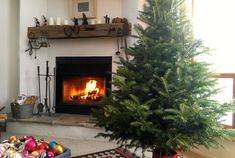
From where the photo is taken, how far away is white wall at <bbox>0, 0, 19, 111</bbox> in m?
3.85

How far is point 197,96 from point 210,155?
1.39 metres

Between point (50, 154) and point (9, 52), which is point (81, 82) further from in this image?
point (50, 154)

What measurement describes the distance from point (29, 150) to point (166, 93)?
1.08 metres

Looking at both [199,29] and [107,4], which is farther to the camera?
[107,4]

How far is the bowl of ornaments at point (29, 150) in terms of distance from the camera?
1712 mm

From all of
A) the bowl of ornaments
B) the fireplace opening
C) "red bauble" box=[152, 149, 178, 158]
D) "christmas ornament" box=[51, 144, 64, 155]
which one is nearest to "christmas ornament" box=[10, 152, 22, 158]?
the bowl of ornaments

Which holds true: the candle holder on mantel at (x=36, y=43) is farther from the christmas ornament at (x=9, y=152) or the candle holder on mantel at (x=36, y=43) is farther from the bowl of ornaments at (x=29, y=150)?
the christmas ornament at (x=9, y=152)

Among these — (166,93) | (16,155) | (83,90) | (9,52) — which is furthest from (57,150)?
(9,52)

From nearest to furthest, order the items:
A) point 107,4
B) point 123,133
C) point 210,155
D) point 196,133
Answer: point 196,133, point 123,133, point 210,155, point 107,4

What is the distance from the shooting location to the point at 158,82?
160cm

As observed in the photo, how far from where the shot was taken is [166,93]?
154cm

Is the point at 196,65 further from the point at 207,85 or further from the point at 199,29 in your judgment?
the point at 199,29

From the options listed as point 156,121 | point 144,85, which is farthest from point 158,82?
point 156,121

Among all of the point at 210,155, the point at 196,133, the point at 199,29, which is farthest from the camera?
the point at 199,29
